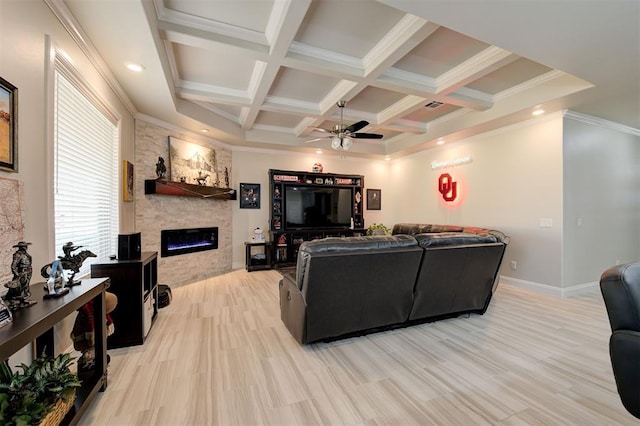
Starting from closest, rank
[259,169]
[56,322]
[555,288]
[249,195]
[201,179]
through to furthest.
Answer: [56,322], [555,288], [201,179], [249,195], [259,169]

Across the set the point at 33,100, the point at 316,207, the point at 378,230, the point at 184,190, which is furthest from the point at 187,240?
the point at 378,230

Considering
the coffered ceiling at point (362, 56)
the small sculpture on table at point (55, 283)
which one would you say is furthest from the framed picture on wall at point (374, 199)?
the small sculpture on table at point (55, 283)

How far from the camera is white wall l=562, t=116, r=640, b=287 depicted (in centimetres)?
419

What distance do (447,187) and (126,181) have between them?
5831mm

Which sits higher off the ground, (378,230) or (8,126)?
(8,126)

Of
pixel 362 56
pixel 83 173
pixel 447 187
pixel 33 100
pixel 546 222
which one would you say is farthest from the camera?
pixel 447 187

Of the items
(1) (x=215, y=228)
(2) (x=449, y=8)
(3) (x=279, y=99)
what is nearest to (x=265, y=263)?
(1) (x=215, y=228)

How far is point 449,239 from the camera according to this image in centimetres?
278

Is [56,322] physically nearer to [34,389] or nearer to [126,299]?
[34,389]

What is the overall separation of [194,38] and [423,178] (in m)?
5.56

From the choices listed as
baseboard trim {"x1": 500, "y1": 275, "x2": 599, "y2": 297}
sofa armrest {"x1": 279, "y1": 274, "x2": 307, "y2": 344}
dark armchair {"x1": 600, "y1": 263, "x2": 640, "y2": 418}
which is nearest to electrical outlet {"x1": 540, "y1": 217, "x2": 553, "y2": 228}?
baseboard trim {"x1": 500, "y1": 275, "x2": 599, "y2": 297}

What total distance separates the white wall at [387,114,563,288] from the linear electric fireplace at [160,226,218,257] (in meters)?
4.99

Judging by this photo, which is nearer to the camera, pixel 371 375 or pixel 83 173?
pixel 371 375

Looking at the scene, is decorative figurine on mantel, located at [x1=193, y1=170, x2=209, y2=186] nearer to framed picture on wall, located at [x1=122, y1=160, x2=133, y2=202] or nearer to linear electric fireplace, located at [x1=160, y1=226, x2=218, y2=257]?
linear electric fireplace, located at [x1=160, y1=226, x2=218, y2=257]
